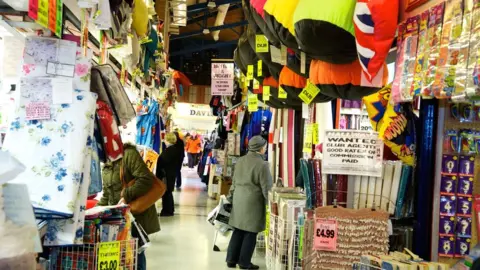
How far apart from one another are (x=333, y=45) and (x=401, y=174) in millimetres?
952

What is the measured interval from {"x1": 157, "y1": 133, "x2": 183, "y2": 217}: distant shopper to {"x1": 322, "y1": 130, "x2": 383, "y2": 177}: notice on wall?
6212mm

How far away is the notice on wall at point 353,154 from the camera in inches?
125

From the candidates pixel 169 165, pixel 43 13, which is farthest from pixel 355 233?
pixel 169 165

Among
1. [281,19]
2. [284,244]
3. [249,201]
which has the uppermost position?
[281,19]

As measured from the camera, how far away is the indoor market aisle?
19.8 feet

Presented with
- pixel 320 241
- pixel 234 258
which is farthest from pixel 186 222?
pixel 320 241

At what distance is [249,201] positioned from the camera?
18.8ft

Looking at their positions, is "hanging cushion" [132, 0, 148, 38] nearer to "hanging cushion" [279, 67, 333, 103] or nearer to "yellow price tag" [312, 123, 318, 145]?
"hanging cushion" [279, 67, 333, 103]

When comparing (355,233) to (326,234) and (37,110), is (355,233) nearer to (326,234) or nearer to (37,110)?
(326,234)

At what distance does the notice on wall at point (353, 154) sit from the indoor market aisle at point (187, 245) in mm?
3166

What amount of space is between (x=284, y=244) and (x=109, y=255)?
6.09ft

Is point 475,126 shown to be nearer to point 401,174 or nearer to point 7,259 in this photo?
point 401,174

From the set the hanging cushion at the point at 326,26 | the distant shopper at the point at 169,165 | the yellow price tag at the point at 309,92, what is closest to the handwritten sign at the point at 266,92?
the yellow price tag at the point at 309,92

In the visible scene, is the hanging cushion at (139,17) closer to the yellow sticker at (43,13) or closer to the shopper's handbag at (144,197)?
the shopper's handbag at (144,197)
